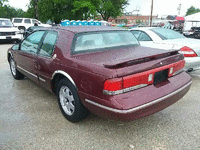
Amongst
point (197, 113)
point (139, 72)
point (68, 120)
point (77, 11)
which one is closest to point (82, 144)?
point (68, 120)

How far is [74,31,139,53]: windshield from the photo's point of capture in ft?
10.1

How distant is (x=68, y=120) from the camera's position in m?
3.09

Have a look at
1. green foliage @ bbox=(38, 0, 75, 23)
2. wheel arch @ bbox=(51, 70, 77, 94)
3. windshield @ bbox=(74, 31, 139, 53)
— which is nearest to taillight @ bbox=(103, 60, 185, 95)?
wheel arch @ bbox=(51, 70, 77, 94)

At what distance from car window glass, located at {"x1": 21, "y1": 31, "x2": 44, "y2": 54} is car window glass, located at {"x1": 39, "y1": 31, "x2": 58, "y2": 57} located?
294 mm

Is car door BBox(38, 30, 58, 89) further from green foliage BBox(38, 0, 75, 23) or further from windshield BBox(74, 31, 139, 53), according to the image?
green foliage BBox(38, 0, 75, 23)

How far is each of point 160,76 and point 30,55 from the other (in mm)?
2644

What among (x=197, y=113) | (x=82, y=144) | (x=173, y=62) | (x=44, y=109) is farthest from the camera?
(x=44, y=109)

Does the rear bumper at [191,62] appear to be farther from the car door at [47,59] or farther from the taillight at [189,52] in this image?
the car door at [47,59]

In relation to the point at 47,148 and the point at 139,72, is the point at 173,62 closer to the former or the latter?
the point at 139,72

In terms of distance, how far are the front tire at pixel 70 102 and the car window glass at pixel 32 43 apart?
1.19m

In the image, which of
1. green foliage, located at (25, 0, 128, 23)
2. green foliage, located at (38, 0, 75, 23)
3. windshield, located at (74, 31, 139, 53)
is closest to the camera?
windshield, located at (74, 31, 139, 53)

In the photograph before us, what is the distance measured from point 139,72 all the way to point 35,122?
6.20 feet

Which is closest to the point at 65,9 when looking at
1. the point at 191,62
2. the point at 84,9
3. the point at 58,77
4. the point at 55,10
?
the point at 55,10

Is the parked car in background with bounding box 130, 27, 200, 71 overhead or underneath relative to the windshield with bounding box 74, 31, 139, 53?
underneath
